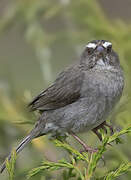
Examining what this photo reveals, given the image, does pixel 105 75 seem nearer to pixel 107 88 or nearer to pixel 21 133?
pixel 107 88

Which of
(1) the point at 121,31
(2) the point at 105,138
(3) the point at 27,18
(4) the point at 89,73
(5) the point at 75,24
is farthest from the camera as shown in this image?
(5) the point at 75,24

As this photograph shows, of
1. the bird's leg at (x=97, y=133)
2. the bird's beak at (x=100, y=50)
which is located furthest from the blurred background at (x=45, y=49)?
the bird's beak at (x=100, y=50)

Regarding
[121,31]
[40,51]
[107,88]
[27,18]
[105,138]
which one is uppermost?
[27,18]

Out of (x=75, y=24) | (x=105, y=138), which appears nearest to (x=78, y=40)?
(x=75, y=24)

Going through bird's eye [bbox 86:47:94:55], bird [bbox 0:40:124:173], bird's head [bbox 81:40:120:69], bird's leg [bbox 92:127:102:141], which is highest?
bird's eye [bbox 86:47:94:55]

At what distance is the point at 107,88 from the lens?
3600 mm

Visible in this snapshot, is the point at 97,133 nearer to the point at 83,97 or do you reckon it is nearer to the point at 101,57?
the point at 83,97

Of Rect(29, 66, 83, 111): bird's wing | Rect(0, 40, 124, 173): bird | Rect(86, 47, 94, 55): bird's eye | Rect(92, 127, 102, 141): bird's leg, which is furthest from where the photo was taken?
Rect(86, 47, 94, 55): bird's eye

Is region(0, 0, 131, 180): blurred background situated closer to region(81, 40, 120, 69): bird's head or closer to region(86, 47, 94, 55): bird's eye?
region(81, 40, 120, 69): bird's head

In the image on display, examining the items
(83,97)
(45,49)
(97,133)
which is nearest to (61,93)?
(83,97)

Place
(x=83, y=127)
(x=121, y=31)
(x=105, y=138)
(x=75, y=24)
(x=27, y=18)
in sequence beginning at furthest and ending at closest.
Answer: (x=75, y=24) → (x=27, y=18) → (x=121, y=31) → (x=83, y=127) → (x=105, y=138)

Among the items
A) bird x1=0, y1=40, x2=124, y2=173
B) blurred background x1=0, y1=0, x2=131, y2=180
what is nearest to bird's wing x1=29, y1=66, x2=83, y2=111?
bird x1=0, y1=40, x2=124, y2=173

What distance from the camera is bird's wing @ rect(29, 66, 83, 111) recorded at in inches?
143

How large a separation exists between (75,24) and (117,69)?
140 centimetres
